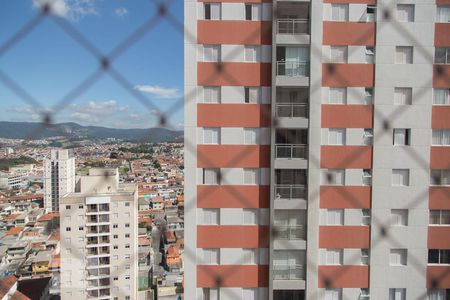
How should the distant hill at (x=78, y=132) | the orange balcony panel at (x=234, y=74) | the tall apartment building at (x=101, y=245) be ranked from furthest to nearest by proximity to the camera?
1. the tall apartment building at (x=101, y=245)
2. the orange balcony panel at (x=234, y=74)
3. the distant hill at (x=78, y=132)

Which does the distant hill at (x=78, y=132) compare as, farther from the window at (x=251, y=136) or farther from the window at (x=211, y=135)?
the window at (x=251, y=136)

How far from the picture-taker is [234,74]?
1273 millimetres

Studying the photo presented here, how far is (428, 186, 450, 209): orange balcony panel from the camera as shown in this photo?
4.26 ft

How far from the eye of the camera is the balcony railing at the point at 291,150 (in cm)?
133

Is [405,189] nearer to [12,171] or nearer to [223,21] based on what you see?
[223,21]

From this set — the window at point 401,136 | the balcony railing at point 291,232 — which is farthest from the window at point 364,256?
the window at point 401,136

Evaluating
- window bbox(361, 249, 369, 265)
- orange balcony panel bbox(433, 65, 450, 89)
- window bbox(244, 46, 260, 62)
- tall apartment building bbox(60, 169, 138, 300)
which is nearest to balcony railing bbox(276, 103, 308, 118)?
window bbox(244, 46, 260, 62)

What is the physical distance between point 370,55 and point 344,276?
92 centimetres

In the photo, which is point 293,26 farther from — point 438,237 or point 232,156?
point 438,237

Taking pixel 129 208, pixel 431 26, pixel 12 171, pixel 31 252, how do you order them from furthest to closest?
pixel 31 252
pixel 129 208
pixel 431 26
pixel 12 171

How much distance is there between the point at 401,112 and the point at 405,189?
32 cm

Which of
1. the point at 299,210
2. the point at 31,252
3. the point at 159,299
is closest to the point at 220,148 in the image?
the point at 299,210

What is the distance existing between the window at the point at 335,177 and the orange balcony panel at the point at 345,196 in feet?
0.07

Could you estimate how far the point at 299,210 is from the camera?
1347 mm
